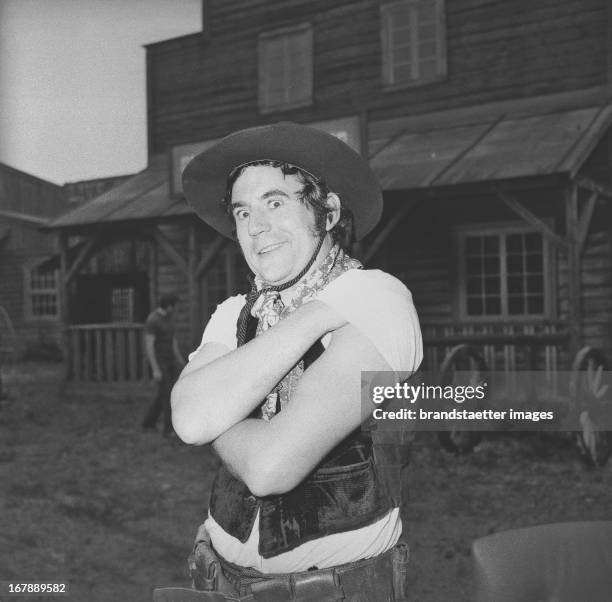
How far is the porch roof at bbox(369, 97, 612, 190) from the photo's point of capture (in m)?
8.13

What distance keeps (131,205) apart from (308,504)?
10788 mm

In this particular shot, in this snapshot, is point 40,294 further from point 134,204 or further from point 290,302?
point 290,302

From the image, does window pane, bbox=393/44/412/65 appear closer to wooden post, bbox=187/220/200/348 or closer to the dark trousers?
wooden post, bbox=187/220/200/348

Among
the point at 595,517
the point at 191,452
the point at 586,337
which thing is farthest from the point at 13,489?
the point at 586,337

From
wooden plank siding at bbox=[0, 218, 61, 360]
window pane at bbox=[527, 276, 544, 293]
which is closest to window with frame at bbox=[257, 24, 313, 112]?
window pane at bbox=[527, 276, 544, 293]

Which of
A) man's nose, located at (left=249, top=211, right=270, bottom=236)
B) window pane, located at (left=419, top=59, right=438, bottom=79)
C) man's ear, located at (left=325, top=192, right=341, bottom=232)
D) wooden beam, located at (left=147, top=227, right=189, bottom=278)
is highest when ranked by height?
window pane, located at (left=419, top=59, right=438, bottom=79)

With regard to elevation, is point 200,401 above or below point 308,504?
above

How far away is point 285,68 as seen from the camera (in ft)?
41.6

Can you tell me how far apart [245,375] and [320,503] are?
1.04 ft

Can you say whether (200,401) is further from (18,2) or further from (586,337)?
(586,337)

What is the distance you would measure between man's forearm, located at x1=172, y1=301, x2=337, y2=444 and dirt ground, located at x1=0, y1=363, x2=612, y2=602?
2916 mm

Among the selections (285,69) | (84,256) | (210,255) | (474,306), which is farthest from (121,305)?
(474,306)

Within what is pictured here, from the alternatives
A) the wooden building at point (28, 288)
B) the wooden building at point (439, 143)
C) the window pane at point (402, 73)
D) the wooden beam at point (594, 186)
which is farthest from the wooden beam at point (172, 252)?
the wooden building at point (28, 288)

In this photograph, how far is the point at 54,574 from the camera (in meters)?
4.25
